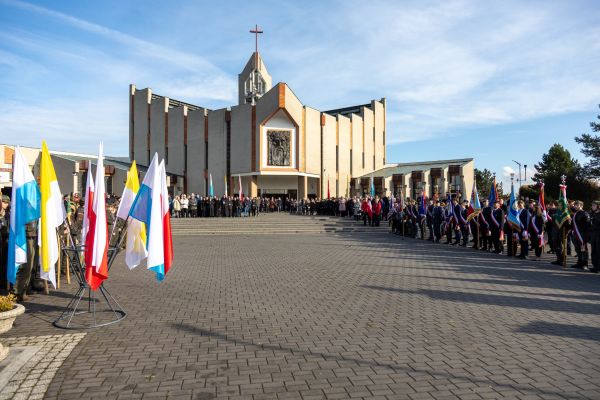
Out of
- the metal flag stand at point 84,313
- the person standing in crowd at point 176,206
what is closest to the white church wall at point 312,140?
the person standing in crowd at point 176,206

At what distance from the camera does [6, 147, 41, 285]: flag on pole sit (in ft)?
20.5

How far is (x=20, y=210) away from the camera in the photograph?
6.34m

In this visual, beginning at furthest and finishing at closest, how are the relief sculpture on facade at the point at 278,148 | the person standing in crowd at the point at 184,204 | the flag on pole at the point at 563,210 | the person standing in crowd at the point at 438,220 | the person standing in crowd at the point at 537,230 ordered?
the relief sculpture on facade at the point at 278,148 < the person standing in crowd at the point at 184,204 < the person standing in crowd at the point at 438,220 < the person standing in crowd at the point at 537,230 < the flag on pole at the point at 563,210

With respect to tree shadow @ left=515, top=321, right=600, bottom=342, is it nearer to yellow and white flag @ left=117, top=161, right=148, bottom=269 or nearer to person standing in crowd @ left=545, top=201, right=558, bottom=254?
yellow and white flag @ left=117, top=161, right=148, bottom=269

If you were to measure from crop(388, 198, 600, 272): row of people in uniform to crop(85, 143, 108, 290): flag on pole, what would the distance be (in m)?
12.0

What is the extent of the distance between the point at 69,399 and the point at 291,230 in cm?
2175

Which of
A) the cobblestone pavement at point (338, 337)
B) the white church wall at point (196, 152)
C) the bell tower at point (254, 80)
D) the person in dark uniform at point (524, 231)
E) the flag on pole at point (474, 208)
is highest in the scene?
the bell tower at point (254, 80)

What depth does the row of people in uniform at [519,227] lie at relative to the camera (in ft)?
39.1

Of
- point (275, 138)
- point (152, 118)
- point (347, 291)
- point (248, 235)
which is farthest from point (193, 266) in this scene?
point (152, 118)

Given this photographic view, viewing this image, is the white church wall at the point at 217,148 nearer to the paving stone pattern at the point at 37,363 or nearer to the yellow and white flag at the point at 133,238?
the yellow and white flag at the point at 133,238

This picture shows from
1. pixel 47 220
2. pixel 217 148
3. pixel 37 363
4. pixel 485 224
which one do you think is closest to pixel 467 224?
pixel 485 224

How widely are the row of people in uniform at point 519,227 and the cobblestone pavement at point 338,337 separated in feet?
6.07

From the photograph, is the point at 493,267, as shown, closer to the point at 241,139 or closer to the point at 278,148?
the point at 278,148

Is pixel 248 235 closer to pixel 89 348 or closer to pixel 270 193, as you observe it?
pixel 89 348
